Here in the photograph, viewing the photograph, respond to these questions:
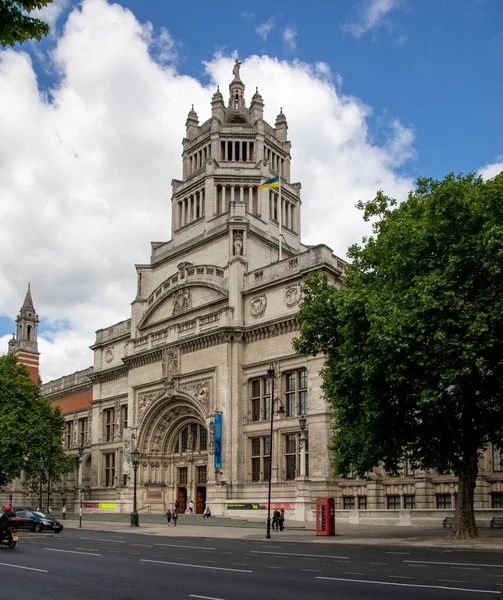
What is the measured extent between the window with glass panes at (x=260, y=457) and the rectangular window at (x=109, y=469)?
19794mm

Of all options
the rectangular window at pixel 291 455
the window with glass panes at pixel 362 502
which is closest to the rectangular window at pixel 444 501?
the window with glass panes at pixel 362 502

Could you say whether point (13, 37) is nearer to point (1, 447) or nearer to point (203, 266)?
point (203, 266)

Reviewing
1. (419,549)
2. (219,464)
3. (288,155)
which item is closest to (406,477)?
(219,464)

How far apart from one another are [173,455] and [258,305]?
16.2m

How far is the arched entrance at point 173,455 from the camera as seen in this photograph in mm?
57719

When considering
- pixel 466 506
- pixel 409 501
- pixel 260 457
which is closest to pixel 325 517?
pixel 466 506

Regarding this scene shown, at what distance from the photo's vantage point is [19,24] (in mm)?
8680

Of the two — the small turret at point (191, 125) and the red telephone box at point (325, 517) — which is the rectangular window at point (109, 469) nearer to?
the small turret at point (191, 125)

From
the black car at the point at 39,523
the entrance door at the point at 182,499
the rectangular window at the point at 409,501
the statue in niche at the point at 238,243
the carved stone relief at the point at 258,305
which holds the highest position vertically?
the statue in niche at the point at 238,243

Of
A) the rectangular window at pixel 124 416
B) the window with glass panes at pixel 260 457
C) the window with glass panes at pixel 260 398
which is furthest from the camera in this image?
the rectangular window at pixel 124 416

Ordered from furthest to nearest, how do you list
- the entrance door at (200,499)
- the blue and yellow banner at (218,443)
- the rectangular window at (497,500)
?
the entrance door at (200,499) → the blue and yellow banner at (218,443) → the rectangular window at (497,500)

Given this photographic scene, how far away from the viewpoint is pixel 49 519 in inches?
1668

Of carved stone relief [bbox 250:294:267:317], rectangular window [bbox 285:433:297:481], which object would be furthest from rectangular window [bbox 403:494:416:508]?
carved stone relief [bbox 250:294:267:317]

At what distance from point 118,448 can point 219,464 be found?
695 inches
